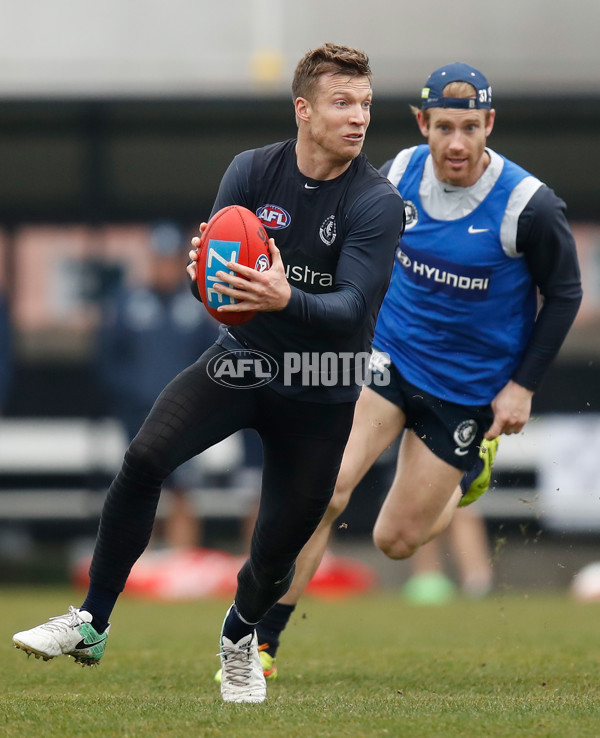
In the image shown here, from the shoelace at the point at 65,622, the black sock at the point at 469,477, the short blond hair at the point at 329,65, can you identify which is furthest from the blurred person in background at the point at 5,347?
the short blond hair at the point at 329,65

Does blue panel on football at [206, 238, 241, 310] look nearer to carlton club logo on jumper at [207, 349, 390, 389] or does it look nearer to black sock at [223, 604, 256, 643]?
carlton club logo on jumper at [207, 349, 390, 389]

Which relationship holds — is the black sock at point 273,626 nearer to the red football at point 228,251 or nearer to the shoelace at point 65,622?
the shoelace at point 65,622

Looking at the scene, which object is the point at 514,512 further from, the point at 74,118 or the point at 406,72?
the point at 74,118

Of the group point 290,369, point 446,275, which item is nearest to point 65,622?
point 290,369

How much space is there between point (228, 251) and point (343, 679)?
2.34 meters

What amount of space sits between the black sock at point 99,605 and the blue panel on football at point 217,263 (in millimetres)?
1262

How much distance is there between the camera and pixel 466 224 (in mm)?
5953

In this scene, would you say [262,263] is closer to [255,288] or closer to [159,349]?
[255,288]

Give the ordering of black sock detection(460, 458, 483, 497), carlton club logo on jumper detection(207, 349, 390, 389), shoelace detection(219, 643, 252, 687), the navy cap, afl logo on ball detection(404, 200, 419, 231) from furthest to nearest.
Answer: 1. black sock detection(460, 458, 483, 497)
2. afl logo on ball detection(404, 200, 419, 231)
3. the navy cap
4. shoelace detection(219, 643, 252, 687)
5. carlton club logo on jumper detection(207, 349, 390, 389)

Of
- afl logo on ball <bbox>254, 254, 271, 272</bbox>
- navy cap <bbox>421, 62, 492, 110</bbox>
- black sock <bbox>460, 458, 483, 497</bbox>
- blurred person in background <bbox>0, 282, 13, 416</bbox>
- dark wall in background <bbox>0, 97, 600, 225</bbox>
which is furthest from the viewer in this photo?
dark wall in background <bbox>0, 97, 600, 225</bbox>

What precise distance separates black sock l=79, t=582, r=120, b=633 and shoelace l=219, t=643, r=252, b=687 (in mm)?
525

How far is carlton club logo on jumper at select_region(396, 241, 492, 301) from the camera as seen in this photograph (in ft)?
19.6

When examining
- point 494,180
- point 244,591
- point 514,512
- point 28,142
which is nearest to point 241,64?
point 28,142

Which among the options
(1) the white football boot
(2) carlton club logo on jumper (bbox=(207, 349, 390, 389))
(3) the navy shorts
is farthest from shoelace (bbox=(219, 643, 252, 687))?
(3) the navy shorts
